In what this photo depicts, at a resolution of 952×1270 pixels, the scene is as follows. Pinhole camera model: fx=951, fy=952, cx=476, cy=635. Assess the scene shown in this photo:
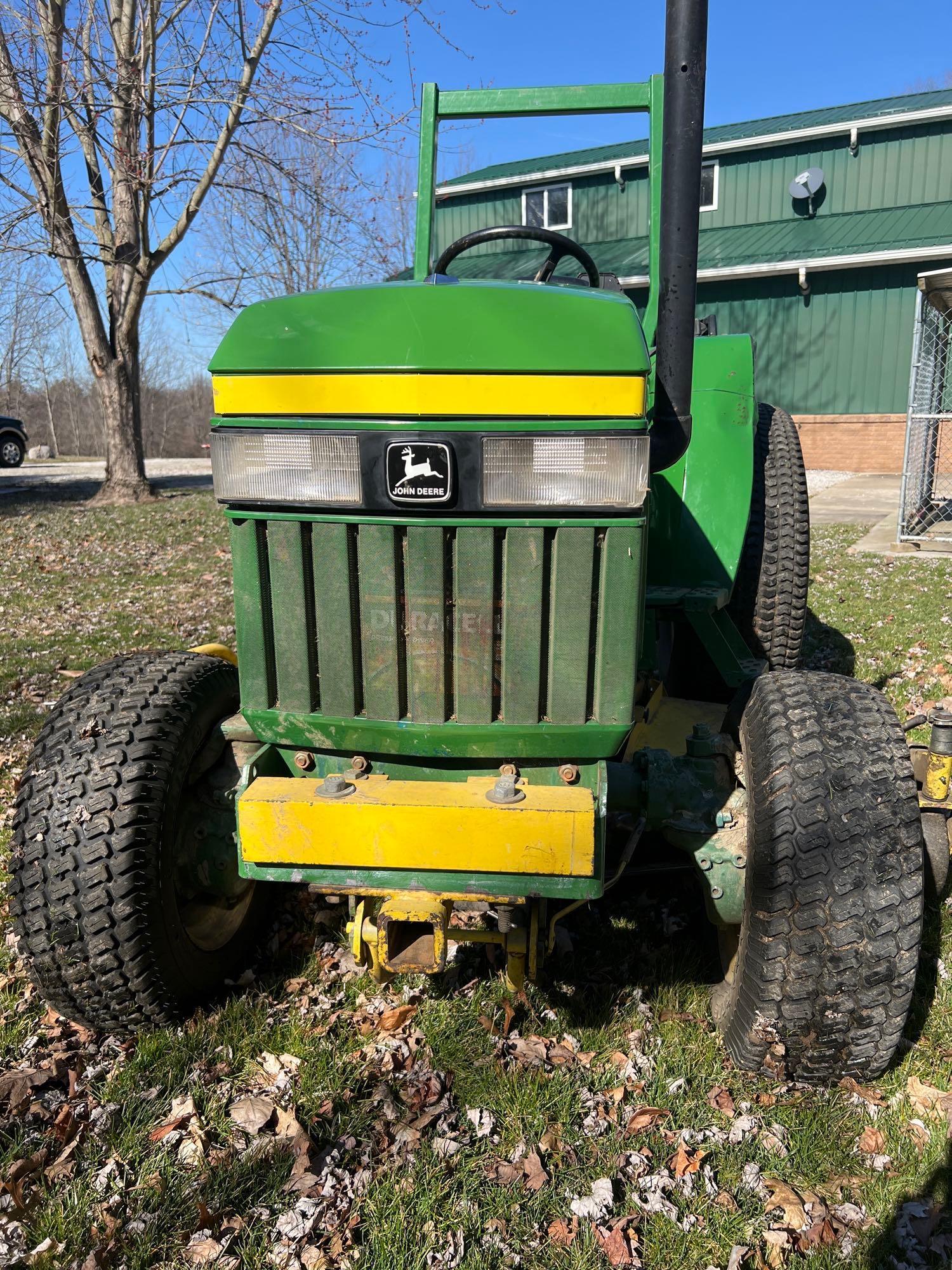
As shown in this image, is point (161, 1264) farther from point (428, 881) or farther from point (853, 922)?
point (853, 922)

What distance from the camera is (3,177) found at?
1096cm

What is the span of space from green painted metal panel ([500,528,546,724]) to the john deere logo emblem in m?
0.19

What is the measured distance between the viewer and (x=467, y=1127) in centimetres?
233

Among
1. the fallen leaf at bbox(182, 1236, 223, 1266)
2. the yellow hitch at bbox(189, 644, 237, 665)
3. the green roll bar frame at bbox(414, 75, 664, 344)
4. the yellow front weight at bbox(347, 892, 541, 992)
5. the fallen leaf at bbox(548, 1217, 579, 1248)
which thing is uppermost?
the green roll bar frame at bbox(414, 75, 664, 344)

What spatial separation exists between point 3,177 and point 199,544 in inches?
197

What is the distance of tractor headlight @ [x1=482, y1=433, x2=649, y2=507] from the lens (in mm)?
2041

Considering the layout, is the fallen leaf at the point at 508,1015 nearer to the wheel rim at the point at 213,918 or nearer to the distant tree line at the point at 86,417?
the wheel rim at the point at 213,918

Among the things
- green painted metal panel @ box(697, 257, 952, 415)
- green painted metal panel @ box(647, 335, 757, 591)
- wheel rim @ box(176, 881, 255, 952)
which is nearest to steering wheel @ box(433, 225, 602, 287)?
green painted metal panel @ box(647, 335, 757, 591)

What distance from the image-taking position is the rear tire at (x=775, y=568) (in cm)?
387

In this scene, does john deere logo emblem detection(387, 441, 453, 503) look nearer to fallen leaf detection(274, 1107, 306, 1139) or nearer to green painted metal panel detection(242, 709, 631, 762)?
green painted metal panel detection(242, 709, 631, 762)

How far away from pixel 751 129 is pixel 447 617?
19.1 meters

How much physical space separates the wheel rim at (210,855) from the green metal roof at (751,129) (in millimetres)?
17438

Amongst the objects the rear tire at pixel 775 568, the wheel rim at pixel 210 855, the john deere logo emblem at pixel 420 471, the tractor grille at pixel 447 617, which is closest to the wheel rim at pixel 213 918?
the wheel rim at pixel 210 855

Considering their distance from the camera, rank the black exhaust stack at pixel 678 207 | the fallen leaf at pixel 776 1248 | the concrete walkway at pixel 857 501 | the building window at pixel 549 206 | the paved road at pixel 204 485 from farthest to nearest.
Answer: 1. the building window at pixel 549 206
2. the paved road at pixel 204 485
3. the concrete walkway at pixel 857 501
4. the black exhaust stack at pixel 678 207
5. the fallen leaf at pixel 776 1248
